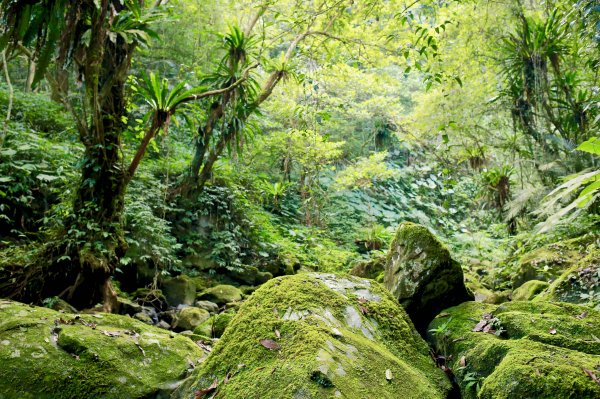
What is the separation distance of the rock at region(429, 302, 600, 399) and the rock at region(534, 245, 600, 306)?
0.69 meters

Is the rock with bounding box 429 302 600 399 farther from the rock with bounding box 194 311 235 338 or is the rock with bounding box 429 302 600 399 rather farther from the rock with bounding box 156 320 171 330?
the rock with bounding box 156 320 171 330

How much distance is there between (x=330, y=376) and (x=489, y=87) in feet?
29.5

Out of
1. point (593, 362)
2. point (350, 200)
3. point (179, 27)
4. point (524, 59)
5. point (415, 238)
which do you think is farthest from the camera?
point (350, 200)

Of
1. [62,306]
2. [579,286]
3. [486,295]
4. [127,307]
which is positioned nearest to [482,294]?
[486,295]

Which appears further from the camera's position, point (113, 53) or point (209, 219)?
point (209, 219)

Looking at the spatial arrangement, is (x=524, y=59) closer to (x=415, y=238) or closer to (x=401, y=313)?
(x=415, y=238)

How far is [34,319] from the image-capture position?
2.88m

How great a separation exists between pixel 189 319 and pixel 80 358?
7.40 ft

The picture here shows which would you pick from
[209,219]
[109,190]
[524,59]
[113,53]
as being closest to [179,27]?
[209,219]

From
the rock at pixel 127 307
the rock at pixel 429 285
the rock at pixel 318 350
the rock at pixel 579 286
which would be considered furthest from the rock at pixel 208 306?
the rock at pixel 579 286

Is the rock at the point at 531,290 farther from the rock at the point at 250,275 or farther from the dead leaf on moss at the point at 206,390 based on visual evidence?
the rock at the point at 250,275

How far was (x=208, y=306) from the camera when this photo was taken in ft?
18.8

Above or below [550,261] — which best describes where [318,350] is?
above

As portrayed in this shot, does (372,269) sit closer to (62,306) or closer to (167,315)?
(167,315)
